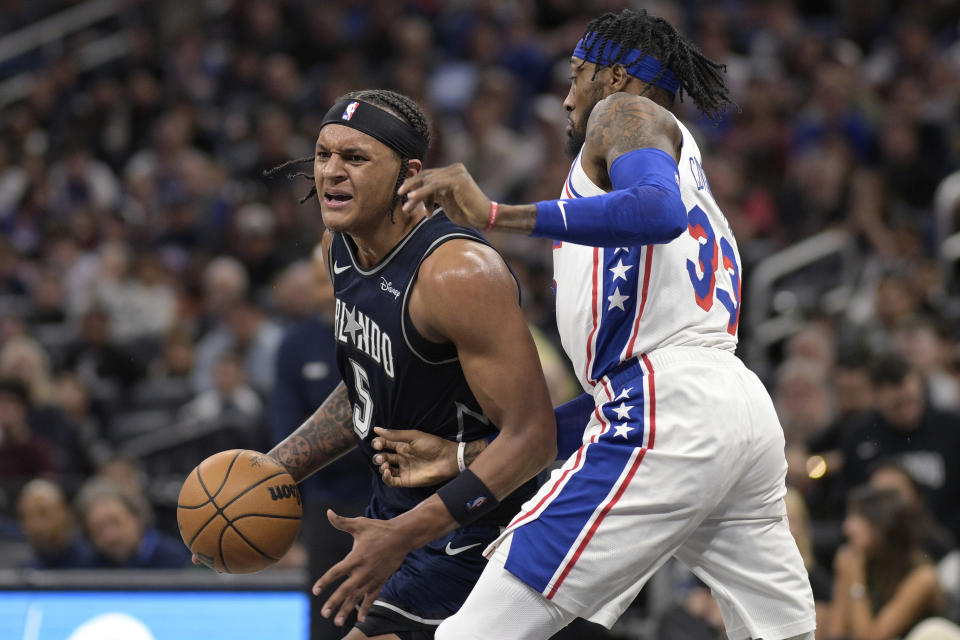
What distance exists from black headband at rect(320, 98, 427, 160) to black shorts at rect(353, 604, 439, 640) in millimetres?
1289

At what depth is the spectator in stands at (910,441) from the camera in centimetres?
690

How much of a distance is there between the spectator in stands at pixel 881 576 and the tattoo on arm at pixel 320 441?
2.82m

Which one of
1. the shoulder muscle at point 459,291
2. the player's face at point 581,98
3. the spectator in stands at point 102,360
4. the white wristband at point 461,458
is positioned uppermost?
the player's face at point 581,98

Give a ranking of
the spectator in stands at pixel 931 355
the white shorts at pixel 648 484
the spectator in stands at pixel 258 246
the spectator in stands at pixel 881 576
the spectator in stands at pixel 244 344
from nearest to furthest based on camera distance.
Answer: the white shorts at pixel 648 484 < the spectator in stands at pixel 881 576 < the spectator in stands at pixel 931 355 < the spectator in stands at pixel 244 344 < the spectator in stands at pixel 258 246

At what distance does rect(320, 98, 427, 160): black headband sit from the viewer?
12.0ft

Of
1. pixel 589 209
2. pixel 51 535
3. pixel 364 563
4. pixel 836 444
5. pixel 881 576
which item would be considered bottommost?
pixel 881 576

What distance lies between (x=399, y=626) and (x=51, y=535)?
4232mm

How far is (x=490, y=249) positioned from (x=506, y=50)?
941cm

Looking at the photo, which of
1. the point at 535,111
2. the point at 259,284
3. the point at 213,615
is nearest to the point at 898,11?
the point at 535,111

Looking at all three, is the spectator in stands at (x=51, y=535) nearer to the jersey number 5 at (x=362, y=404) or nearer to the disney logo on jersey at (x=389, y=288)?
the jersey number 5 at (x=362, y=404)

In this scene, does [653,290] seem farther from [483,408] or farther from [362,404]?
[362,404]

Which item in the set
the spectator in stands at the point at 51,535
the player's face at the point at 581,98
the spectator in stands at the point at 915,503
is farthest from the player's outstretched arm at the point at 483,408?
the spectator in stands at the point at 51,535

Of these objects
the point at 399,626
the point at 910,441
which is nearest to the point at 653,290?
the point at 399,626

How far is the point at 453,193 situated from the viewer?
2918 millimetres
